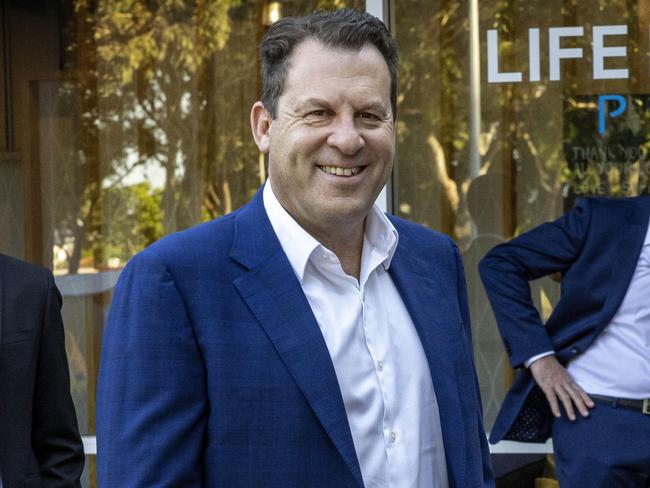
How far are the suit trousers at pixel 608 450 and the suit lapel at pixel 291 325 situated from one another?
92.3 inches

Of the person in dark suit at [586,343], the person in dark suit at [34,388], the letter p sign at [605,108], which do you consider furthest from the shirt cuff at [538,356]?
the person in dark suit at [34,388]

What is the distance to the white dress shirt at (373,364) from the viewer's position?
6.38ft

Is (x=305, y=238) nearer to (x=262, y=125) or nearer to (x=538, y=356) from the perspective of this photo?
(x=262, y=125)

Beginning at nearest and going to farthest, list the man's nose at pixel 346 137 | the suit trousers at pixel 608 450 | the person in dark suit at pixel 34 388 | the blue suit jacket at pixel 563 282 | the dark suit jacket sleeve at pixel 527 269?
1. the man's nose at pixel 346 137
2. the person in dark suit at pixel 34 388
3. the suit trousers at pixel 608 450
4. the blue suit jacket at pixel 563 282
5. the dark suit jacket sleeve at pixel 527 269

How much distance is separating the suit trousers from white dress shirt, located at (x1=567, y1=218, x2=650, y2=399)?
0.08 meters

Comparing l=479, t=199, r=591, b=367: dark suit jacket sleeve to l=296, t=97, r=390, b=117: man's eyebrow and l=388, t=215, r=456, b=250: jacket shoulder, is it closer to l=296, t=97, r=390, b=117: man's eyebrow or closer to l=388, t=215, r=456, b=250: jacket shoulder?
l=388, t=215, r=456, b=250: jacket shoulder

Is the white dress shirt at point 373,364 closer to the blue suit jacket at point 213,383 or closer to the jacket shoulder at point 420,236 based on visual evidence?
the blue suit jacket at point 213,383

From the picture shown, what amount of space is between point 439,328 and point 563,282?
87.5 inches

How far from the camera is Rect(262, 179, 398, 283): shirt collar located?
78.8 inches

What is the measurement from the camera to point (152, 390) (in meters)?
1.81

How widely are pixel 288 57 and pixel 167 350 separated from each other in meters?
0.57

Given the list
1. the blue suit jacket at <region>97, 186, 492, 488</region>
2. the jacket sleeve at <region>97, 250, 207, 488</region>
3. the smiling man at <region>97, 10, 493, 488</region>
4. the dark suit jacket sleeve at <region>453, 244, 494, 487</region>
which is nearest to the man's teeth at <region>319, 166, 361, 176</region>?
the smiling man at <region>97, 10, 493, 488</region>

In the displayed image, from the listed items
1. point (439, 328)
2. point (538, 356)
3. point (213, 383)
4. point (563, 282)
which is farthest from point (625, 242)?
point (213, 383)

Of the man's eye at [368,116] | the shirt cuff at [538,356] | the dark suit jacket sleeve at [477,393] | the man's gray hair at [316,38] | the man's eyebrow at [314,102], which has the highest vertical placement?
the man's gray hair at [316,38]
